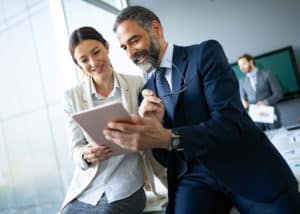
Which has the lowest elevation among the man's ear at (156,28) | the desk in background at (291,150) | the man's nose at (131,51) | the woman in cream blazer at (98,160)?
the desk in background at (291,150)

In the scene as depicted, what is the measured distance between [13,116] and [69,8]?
4.27ft

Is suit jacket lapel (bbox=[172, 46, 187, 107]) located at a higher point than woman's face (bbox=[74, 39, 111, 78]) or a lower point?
lower

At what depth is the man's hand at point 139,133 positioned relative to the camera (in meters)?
0.93

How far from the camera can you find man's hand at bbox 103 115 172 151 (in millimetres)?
927

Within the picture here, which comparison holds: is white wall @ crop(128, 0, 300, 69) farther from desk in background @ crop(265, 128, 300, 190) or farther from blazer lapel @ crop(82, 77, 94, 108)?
blazer lapel @ crop(82, 77, 94, 108)

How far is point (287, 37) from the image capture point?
4.28 metres

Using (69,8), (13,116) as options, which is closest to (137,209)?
(13,116)

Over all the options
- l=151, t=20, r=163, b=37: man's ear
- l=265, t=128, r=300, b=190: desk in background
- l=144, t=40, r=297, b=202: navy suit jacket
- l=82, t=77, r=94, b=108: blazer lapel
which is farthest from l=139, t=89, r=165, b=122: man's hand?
l=265, t=128, r=300, b=190: desk in background

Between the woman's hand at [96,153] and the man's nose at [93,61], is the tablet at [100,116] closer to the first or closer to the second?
the woman's hand at [96,153]

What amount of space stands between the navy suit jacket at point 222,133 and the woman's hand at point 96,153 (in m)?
0.30

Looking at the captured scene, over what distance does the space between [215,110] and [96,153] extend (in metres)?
0.51

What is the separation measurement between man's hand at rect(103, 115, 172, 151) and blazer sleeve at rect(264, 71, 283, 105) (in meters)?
3.24

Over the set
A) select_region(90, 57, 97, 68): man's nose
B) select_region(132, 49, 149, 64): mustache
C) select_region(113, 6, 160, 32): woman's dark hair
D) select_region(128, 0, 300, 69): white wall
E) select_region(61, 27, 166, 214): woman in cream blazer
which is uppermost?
select_region(128, 0, 300, 69): white wall

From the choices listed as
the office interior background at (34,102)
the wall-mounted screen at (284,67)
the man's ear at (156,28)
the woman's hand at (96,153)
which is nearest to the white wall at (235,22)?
the wall-mounted screen at (284,67)
